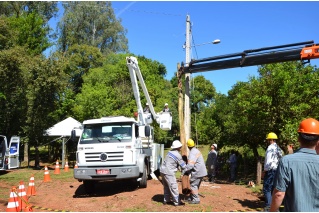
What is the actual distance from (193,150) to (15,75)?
52.3ft

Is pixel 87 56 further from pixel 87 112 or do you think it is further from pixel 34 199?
pixel 34 199

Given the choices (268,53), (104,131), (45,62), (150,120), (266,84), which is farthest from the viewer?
(45,62)

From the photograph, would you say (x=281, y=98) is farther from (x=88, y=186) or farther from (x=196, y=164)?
(x=88, y=186)

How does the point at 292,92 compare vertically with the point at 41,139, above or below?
above

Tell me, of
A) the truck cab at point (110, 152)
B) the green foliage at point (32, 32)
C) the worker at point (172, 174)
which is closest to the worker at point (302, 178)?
the worker at point (172, 174)

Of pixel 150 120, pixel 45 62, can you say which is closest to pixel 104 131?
pixel 150 120

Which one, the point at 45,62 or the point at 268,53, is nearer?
the point at 268,53

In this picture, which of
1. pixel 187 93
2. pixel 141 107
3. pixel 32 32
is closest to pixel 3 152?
pixel 141 107

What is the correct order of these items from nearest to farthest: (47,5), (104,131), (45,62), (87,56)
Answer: (104,131) < (45,62) < (87,56) < (47,5)

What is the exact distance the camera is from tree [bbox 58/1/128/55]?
37344 mm

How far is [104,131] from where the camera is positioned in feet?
35.0

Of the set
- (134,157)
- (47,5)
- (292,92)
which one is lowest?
(134,157)

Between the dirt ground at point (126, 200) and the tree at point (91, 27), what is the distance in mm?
28440

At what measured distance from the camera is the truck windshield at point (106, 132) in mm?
10474
